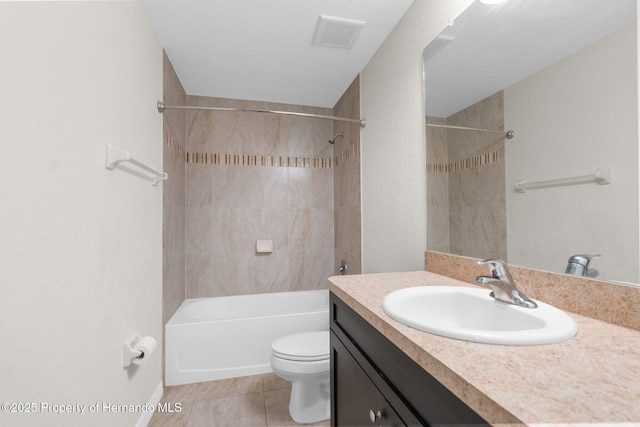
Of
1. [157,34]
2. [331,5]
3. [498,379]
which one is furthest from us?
[157,34]

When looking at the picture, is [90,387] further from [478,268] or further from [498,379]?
[478,268]

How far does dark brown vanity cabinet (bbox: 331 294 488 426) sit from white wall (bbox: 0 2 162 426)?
3.00 feet

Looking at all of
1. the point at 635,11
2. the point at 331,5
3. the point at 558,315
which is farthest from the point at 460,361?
the point at 331,5

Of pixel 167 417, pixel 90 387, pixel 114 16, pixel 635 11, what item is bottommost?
pixel 167 417

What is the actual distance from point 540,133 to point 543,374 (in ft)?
2.50

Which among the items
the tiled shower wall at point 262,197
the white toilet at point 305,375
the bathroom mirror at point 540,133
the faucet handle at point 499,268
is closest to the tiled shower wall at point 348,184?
the tiled shower wall at point 262,197

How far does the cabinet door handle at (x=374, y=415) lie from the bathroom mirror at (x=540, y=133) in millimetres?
664

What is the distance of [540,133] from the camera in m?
0.91

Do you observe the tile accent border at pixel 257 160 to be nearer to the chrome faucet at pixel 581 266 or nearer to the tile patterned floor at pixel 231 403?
the tile patterned floor at pixel 231 403

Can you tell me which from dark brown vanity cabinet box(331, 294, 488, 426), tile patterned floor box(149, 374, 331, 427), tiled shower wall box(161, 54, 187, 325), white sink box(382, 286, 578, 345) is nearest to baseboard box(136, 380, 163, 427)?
tile patterned floor box(149, 374, 331, 427)

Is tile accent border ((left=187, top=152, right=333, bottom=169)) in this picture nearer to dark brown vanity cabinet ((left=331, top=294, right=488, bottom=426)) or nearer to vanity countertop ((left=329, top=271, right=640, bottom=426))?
dark brown vanity cabinet ((left=331, top=294, right=488, bottom=426))

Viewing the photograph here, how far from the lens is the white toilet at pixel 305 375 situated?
1.54m

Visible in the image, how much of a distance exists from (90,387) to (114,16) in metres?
1.53

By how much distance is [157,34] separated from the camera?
5.88 feet
